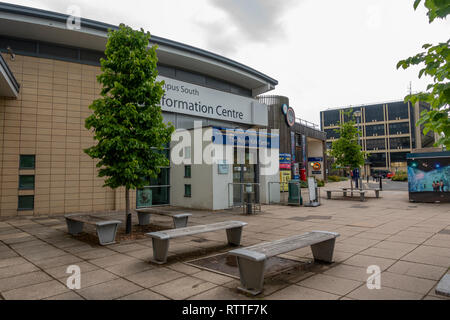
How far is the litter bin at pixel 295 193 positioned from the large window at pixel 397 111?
86.2 m

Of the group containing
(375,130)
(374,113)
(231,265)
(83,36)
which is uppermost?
(374,113)

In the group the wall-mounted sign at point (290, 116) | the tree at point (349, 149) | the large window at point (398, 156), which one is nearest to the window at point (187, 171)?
the tree at point (349, 149)

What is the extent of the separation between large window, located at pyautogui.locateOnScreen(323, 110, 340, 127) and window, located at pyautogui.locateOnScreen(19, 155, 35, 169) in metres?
98.3

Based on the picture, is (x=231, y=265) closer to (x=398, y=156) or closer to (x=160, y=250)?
(x=160, y=250)

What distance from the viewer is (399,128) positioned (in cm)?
8781

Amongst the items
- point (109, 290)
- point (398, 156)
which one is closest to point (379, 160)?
point (398, 156)

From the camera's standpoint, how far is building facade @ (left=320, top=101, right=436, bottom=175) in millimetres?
85125

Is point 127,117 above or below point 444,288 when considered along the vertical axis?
above

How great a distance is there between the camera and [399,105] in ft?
289

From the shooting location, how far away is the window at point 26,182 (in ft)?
40.7

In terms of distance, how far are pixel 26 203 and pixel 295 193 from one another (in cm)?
1254

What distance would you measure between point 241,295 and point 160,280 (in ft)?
4.53

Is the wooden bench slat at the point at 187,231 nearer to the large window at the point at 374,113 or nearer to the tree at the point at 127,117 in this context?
the tree at the point at 127,117

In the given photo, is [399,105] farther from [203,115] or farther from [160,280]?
[160,280]
